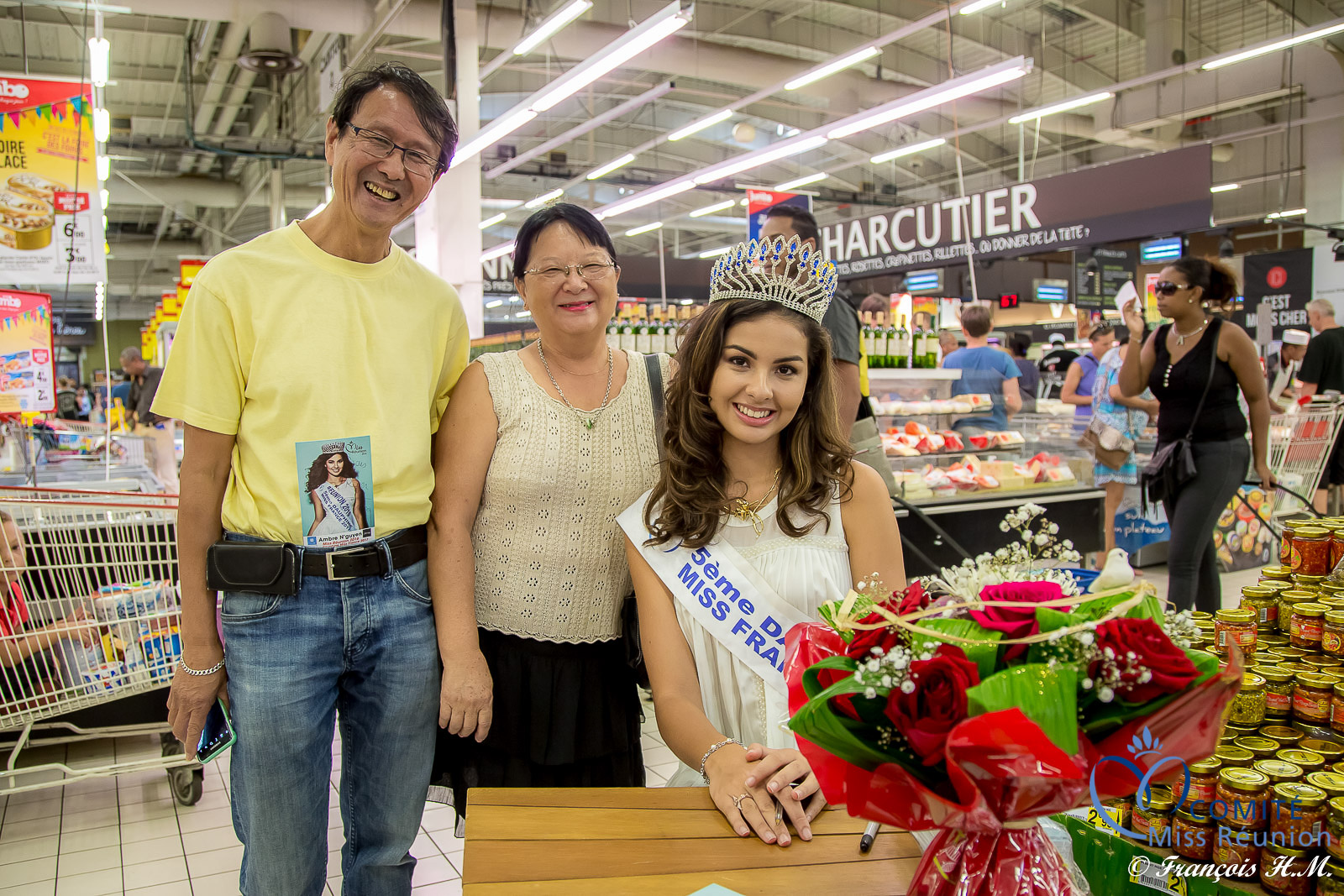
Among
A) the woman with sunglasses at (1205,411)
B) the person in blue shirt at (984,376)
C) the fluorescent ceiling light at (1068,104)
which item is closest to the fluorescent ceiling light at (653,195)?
the fluorescent ceiling light at (1068,104)

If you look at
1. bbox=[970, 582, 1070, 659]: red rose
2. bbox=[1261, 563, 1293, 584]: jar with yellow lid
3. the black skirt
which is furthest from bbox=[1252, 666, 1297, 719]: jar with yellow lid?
the black skirt

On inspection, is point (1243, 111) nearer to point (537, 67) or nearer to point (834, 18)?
point (834, 18)

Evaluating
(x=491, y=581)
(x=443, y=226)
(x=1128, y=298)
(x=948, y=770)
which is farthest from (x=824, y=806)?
(x=443, y=226)

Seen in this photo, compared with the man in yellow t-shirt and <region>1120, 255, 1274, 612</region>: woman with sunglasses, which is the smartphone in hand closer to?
the man in yellow t-shirt

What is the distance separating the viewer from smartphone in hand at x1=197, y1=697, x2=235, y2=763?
5.28ft

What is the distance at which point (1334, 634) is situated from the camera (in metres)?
1.71

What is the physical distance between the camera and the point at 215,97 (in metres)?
13.5

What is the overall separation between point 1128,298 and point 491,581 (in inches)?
176

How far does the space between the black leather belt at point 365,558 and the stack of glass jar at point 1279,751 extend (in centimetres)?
129

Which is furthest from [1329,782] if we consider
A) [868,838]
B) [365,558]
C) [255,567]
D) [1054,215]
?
[1054,215]

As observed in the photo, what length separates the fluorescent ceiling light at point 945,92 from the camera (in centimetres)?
623

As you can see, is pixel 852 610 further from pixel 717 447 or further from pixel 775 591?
pixel 717 447

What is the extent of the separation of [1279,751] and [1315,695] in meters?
0.26

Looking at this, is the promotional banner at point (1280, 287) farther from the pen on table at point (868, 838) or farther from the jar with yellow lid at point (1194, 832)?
the pen on table at point (868, 838)
